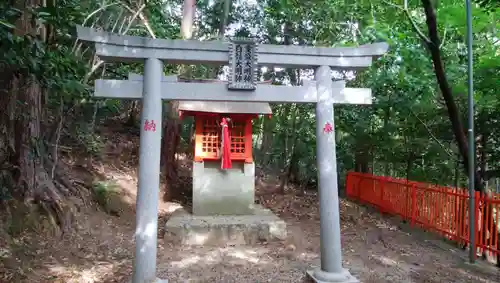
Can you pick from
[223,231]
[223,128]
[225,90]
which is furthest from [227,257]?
[225,90]

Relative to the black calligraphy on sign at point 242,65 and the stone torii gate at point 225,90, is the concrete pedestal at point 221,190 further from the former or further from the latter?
the black calligraphy on sign at point 242,65

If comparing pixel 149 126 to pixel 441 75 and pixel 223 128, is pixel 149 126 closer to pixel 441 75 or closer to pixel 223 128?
pixel 223 128

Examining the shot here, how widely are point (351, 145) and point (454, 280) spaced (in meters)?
8.69

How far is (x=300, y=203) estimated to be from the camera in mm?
12344

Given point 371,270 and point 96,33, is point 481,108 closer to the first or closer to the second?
point 371,270

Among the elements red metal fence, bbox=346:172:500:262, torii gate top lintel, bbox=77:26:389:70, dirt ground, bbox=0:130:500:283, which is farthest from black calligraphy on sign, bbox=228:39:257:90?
red metal fence, bbox=346:172:500:262

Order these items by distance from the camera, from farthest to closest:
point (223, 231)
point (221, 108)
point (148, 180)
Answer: point (221, 108), point (223, 231), point (148, 180)

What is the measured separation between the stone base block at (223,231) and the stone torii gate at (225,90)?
2.73 metres

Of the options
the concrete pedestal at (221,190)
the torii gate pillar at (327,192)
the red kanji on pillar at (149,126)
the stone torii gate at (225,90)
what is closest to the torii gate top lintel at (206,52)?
the stone torii gate at (225,90)

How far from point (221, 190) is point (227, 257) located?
8.10 ft

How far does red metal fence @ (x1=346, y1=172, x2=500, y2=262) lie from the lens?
694 centimetres

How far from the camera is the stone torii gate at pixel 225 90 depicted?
5.22 m

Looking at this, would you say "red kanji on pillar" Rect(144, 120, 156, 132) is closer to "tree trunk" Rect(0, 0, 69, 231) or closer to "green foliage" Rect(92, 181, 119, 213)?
"tree trunk" Rect(0, 0, 69, 231)

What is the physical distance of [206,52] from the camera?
5.54 metres
